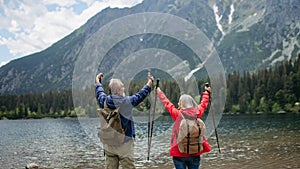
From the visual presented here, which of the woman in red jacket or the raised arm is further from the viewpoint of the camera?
the raised arm

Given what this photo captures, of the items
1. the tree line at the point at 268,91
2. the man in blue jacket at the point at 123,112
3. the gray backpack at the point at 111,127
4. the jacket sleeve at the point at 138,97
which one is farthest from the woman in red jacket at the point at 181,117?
the tree line at the point at 268,91

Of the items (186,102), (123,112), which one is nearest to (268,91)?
(186,102)

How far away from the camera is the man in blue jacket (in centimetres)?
789

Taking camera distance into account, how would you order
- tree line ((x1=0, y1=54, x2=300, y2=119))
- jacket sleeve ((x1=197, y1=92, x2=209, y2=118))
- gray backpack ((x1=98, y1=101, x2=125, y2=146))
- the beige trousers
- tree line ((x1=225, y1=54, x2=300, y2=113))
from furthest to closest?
tree line ((x1=225, y1=54, x2=300, y2=113)), tree line ((x1=0, y1=54, x2=300, y2=119)), jacket sleeve ((x1=197, y1=92, x2=209, y2=118)), the beige trousers, gray backpack ((x1=98, y1=101, x2=125, y2=146))

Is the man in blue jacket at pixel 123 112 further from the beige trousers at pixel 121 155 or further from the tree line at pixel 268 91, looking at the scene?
the tree line at pixel 268 91

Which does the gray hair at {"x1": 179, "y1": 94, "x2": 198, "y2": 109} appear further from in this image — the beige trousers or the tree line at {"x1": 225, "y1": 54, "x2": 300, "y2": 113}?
the tree line at {"x1": 225, "y1": 54, "x2": 300, "y2": 113}

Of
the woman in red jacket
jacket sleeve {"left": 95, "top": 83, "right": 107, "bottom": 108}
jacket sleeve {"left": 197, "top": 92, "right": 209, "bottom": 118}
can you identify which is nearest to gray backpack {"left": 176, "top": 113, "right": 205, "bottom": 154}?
the woman in red jacket

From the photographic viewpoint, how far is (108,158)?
27.1ft

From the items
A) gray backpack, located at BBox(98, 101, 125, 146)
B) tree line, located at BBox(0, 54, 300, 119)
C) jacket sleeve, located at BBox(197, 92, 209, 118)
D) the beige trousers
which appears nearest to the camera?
gray backpack, located at BBox(98, 101, 125, 146)

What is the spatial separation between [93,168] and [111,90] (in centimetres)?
1548

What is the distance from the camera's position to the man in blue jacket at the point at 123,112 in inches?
311

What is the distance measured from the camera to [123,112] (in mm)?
7898

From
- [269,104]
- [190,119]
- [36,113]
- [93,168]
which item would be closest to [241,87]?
[269,104]

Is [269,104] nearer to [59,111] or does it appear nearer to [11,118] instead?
[59,111]
